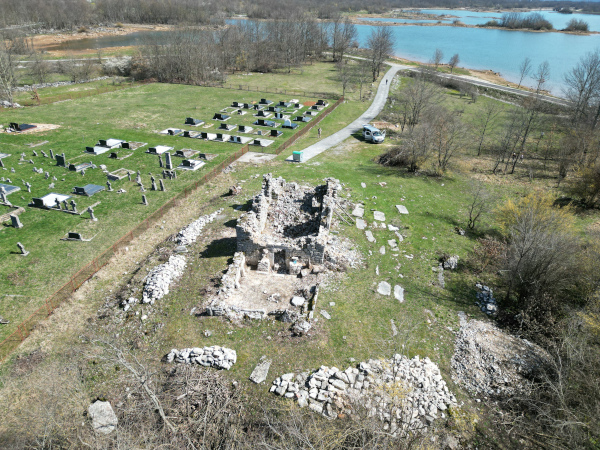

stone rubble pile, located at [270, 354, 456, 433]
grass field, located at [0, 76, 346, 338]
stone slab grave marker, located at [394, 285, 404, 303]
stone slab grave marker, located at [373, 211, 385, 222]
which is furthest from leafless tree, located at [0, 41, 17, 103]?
stone slab grave marker, located at [394, 285, 404, 303]

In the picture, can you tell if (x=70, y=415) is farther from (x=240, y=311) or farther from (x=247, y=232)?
(x=247, y=232)

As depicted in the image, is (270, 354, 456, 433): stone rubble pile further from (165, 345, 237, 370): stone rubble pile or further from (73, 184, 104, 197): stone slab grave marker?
(73, 184, 104, 197): stone slab grave marker

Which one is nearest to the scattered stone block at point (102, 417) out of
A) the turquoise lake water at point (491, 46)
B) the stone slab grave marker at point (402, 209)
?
the stone slab grave marker at point (402, 209)

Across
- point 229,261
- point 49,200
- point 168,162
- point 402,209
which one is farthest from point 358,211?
point 49,200

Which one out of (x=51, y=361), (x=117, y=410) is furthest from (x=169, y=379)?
(x=51, y=361)

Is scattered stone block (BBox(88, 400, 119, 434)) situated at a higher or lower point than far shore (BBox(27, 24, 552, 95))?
lower

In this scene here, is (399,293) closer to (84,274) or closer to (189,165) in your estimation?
(84,274)

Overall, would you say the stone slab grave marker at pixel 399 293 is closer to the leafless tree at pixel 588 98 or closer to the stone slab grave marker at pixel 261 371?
the stone slab grave marker at pixel 261 371
